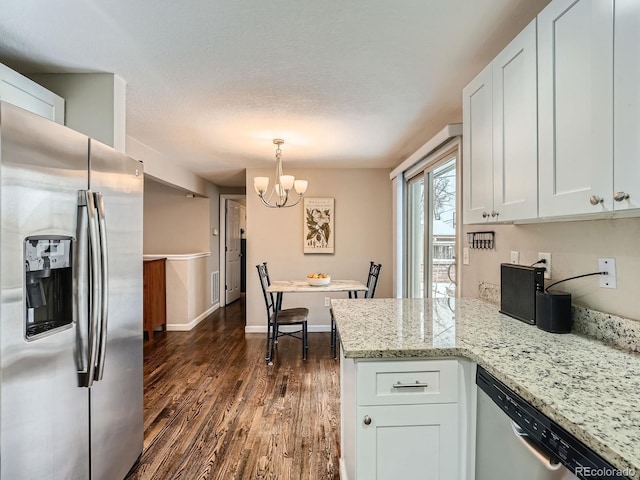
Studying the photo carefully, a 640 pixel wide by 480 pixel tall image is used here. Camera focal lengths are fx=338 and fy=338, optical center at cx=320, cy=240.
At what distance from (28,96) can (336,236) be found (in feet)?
11.4

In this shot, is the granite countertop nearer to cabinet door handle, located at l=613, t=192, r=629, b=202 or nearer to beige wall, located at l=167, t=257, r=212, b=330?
cabinet door handle, located at l=613, t=192, r=629, b=202

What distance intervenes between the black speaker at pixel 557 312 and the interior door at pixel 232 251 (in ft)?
18.3

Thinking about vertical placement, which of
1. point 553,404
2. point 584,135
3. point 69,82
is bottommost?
point 553,404

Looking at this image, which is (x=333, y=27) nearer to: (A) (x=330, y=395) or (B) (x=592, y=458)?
(B) (x=592, y=458)

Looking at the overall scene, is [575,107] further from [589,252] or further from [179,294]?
[179,294]

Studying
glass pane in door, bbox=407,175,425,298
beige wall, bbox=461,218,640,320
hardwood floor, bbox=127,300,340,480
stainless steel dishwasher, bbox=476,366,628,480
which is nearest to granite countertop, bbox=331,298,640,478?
stainless steel dishwasher, bbox=476,366,628,480

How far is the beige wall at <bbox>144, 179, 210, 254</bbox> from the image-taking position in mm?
5504

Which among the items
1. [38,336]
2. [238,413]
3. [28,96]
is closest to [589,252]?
[38,336]

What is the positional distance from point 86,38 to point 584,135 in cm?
214

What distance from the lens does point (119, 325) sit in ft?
5.39

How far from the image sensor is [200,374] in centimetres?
314

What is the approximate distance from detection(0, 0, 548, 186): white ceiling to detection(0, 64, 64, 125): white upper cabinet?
173mm

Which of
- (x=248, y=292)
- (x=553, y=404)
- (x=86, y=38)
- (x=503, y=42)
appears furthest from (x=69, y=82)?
(x=248, y=292)

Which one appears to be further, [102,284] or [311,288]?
[311,288]
